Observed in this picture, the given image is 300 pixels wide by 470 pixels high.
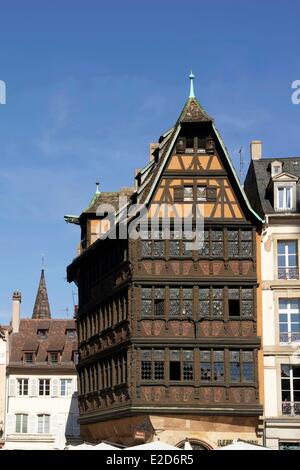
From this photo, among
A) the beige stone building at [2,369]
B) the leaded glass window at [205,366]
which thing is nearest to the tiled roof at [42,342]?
the beige stone building at [2,369]

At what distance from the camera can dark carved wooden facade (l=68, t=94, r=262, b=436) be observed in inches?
1393

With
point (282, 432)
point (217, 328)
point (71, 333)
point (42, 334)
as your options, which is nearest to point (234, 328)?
point (217, 328)

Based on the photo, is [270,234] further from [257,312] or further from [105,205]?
[105,205]

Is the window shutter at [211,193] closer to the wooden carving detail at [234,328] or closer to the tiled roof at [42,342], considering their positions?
the wooden carving detail at [234,328]

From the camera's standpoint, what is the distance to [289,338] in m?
37.0

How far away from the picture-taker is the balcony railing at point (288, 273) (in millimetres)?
37594

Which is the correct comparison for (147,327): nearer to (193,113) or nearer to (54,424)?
(193,113)

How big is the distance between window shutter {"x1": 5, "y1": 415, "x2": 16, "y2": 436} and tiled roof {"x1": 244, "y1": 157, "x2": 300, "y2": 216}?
85.4ft

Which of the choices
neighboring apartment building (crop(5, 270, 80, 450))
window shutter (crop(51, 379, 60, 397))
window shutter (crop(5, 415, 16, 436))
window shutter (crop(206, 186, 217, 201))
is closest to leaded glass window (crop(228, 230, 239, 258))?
window shutter (crop(206, 186, 217, 201))

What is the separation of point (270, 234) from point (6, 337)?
1129 inches

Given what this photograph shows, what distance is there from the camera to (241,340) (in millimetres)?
35750

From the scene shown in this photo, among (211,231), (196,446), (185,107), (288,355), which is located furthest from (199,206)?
(196,446)

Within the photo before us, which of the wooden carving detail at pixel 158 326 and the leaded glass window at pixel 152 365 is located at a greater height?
the wooden carving detail at pixel 158 326

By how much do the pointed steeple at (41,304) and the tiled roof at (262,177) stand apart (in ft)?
182
